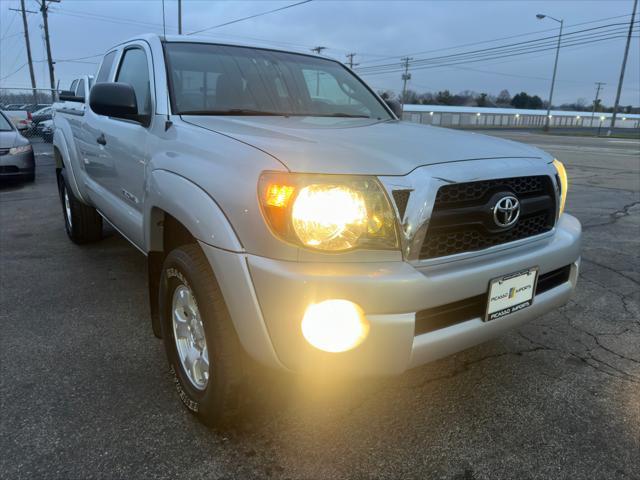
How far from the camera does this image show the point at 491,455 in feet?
6.63

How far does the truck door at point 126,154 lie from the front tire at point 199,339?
0.70 metres

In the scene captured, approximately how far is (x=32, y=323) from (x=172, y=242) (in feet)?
4.76

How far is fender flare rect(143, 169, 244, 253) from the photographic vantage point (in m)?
1.79

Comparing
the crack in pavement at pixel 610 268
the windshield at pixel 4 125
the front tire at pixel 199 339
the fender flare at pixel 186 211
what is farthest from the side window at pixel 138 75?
the windshield at pixel 4 125

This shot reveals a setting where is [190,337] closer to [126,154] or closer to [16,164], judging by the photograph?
[126,154]

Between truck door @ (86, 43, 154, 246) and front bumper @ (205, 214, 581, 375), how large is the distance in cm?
120

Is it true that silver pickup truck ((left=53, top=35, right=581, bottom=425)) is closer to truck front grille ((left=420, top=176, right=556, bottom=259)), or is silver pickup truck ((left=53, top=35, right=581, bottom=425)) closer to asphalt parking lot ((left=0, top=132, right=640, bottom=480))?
truck front grille ((left=420, top=176, right=556, bottom=259))

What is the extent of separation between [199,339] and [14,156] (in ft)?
27.9

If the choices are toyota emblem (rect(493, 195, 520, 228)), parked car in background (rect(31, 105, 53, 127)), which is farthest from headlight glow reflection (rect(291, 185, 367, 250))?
parked car in background (rect(31, 105, 53, 127))

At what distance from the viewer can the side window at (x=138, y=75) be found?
9.37 ft

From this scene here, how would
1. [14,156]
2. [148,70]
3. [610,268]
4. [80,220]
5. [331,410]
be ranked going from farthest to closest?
[14,156] < [80,220] < [610,268] < [148,70] < [331,410]

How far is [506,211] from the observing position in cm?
196

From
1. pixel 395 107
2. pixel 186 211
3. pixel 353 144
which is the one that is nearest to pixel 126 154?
pixel 186 211

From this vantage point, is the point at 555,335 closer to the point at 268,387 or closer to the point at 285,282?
the point at 268,387
